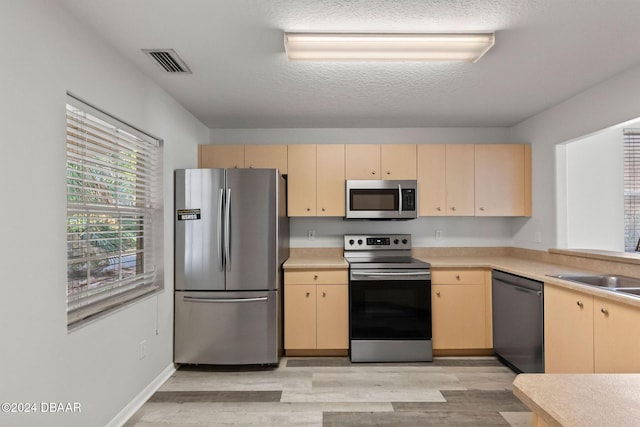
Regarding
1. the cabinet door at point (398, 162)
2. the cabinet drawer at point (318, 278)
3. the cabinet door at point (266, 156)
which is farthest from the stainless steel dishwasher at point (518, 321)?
the cabinet door at point (266, 156)

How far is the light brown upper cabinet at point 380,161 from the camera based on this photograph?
378cm

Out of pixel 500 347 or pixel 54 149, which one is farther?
pixel 500 347

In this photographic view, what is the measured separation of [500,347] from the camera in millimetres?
3275

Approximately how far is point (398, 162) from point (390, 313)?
153 cm

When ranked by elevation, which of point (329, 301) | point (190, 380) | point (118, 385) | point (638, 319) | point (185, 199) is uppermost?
point (185, 199)

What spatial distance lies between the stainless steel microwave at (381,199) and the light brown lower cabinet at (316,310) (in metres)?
0.67

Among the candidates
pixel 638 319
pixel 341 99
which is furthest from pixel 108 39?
pixel 638 319

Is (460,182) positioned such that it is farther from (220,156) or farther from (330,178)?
(220,156)

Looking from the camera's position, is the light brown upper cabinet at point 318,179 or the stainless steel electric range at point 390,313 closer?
the stainless steel electric range at point 390,313

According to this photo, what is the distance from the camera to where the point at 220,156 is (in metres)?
3.79

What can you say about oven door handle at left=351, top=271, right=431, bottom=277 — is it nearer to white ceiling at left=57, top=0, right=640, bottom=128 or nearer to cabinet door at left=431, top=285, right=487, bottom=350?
cabinet door at left=431, top=285, right=487, bottom=350

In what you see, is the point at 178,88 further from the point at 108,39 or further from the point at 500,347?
the point at 500,347

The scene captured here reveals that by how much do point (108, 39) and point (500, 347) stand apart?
12.5ft

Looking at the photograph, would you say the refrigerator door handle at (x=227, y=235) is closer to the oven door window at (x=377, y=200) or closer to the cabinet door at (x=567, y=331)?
the oven door window at (x=377, y=200)
